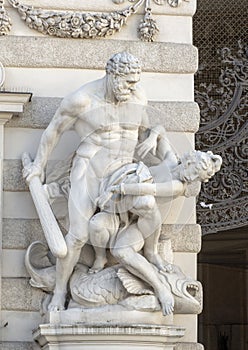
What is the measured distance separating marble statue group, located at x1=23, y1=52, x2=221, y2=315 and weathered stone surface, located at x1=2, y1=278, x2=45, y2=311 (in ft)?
0.25

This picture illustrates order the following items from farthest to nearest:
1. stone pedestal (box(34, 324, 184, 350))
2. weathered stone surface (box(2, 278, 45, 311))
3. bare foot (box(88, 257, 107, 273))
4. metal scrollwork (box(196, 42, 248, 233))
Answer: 1. metal scrollwork (box(196, 42, 248, 233))
2. weathered stone surface (box(2, 278, 45, 311))
3. bare foot (box(88, 257, 107, 273))
4. stone pedestal (box(34, 324, 184, 350))

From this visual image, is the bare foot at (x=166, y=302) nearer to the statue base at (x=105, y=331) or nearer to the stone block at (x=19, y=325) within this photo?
the statue base at (x=105, y=331)

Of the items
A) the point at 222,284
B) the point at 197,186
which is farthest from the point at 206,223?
the point at 222,284

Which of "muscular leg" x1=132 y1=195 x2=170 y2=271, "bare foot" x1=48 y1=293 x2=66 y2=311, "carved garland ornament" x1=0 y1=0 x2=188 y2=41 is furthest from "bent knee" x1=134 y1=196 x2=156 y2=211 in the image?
"carved garland ornament" x1=0 y1=0 x2=188 y2=41

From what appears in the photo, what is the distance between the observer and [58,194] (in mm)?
9445

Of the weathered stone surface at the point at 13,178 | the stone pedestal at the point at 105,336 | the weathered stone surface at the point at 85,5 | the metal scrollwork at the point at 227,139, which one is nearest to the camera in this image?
the stone pedestal at the point at 105,336

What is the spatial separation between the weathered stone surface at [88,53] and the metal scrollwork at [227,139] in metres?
0.90

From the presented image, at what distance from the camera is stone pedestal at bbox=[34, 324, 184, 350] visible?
9039mm

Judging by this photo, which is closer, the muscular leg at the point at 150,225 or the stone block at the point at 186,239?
the muscular leg at the point at 150,225

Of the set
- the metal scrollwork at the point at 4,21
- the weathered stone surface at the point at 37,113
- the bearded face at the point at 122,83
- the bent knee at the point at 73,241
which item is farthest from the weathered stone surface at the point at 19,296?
the metal scrollwork at the point at 4,21

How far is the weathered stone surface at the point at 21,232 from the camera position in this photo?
9625 millimetres

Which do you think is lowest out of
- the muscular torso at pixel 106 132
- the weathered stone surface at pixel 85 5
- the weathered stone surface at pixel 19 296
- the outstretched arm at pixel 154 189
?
the weathered stone surface at pixel 19 296

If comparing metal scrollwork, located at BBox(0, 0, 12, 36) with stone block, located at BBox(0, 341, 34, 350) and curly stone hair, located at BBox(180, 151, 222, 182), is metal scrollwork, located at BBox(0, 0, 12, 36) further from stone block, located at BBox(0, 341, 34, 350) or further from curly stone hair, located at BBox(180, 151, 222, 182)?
stone block, located at BBox(0, 341, 34, 350)

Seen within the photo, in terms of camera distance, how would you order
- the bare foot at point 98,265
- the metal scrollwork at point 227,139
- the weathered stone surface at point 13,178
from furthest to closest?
the metal scrollwork at point 227,139 < the weathered stone surface at point 13,178 < the bare foot at point 98,265
